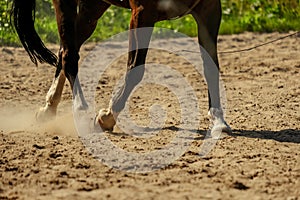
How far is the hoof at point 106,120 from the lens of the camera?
5.57 metres

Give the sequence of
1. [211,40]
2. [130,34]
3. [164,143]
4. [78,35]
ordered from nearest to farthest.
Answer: [164,143] → [130,34] → [211,40] → [78,35]

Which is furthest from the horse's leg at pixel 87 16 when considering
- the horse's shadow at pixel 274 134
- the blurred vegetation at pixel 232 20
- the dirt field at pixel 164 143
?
the blurred vegetation at pixel 232 20

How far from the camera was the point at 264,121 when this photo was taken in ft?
19.6

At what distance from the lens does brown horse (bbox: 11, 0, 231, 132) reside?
535 cm

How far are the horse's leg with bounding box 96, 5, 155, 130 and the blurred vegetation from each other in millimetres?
4734

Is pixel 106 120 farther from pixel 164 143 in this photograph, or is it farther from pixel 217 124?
pixel 217 124

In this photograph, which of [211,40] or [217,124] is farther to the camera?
[211,40]

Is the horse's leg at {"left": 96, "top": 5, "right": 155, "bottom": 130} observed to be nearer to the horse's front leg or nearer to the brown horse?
the brown horse

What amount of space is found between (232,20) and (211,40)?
5.93 meters

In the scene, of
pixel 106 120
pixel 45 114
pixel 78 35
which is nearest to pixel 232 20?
pixel 78 35

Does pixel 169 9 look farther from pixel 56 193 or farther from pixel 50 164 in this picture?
pixel 56 193

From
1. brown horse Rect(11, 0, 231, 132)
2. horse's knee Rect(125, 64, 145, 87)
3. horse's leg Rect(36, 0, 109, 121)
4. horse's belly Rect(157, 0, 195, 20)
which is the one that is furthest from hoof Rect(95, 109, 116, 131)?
horse's belly Rect(157, 0, 195, 20)

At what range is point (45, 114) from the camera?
6.19 metres

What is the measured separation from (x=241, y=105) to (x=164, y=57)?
→ 8.69ft
